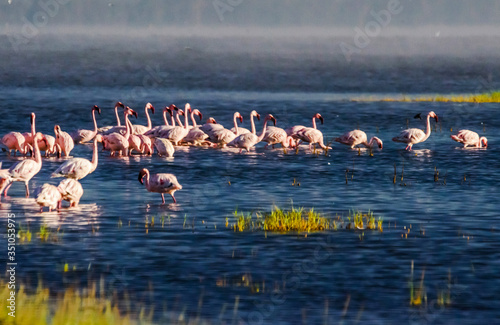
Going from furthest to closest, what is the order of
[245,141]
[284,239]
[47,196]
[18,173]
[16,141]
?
[245,141] < [16,141] < [18,173] < [47,196] < [284,239]

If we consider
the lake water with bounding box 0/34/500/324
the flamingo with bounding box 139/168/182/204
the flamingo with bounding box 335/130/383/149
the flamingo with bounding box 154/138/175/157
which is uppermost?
the flamingo with bounding box 335/130/383/149

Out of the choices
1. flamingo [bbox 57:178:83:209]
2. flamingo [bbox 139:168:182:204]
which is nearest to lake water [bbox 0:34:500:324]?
flamingo [bbox 57:178:83:209]

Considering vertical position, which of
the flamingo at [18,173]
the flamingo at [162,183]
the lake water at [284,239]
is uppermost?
the flamingo at [18,173]

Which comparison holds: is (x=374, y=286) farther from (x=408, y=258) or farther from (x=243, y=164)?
(x=243, y=164)

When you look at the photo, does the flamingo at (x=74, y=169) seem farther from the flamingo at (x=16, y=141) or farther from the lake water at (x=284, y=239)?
the flamingo at (x=16, y=141)

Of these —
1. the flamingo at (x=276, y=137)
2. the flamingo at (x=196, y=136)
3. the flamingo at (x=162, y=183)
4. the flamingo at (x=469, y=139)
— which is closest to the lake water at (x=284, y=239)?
the flamingo at (x=162, y=183)

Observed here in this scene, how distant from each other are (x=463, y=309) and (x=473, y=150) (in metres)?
20.3

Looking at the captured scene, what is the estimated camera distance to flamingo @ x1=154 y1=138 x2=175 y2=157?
30.8m

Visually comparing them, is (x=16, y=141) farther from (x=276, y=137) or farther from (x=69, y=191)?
(x=69, y=191)

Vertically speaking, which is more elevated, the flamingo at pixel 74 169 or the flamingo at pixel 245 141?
the flamingo at pixel 245 141

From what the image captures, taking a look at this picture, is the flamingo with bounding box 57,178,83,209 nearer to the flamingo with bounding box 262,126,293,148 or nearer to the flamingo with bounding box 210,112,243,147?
the flamingo with bounding box 210,112,243,147

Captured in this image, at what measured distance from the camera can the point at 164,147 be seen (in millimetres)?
30859

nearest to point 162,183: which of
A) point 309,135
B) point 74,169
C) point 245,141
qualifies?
point 74,169

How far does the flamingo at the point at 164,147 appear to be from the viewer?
30.8 m
